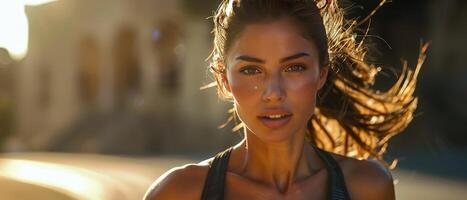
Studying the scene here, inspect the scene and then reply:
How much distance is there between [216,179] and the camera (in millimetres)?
3424

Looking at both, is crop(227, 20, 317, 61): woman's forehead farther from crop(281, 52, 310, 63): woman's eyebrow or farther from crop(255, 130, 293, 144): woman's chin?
crop(255, 130, 293, 144): woman's chin

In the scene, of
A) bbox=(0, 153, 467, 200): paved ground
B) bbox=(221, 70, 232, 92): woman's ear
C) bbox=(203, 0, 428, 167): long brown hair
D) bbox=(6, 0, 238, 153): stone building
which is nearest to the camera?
bbox=(221, 70, 232, 92): woman's ear

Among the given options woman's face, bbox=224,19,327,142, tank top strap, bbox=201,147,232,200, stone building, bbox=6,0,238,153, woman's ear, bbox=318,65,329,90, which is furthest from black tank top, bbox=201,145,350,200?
stone building, bbox=6,0,238,153

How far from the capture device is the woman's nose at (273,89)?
3305 millimetres

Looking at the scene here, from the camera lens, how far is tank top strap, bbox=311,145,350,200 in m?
3.37

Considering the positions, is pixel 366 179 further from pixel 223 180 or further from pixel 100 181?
pixel 100 181

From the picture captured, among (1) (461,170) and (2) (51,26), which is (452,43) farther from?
(2) (51,26)

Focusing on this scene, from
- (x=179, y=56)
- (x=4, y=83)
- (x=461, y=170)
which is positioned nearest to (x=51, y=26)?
(x=4, y=83)

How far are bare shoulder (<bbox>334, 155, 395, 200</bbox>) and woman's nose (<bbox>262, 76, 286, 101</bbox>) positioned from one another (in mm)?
447

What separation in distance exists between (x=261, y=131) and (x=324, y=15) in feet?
2.52

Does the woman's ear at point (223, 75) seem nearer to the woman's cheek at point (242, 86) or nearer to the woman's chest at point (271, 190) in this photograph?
the woman's cheek at point (242, 86)

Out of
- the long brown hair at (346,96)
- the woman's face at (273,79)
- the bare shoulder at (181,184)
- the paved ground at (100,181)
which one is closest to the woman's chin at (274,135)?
the woman's face at (273,79)

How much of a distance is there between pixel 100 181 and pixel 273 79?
1313 cm

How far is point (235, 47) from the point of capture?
350 centimetres
